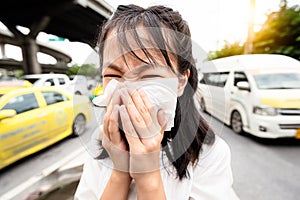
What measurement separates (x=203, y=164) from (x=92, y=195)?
15.1 inches

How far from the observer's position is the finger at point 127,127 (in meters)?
0.42

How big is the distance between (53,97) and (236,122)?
2.90m

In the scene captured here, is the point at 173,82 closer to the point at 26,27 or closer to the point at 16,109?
the point at 16,109

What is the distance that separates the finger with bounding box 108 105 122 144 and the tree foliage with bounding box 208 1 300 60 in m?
1.14

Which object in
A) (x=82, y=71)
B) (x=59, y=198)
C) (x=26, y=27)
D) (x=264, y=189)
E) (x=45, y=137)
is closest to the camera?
(x=82, y=71)

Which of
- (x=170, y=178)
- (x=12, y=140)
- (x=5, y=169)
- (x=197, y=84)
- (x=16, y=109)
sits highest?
(x=197, y=84)

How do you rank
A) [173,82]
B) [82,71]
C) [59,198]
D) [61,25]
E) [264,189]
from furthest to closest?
1. [61,25]
2. [264,189]
3. [59,198]
4. [82,71]
5. [173,82]

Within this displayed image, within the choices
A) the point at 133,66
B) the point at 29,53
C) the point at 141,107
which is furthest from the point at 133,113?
the point at 29,53

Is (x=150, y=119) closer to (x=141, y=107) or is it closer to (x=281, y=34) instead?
(x=141, y=107)

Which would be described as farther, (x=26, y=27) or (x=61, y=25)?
(x=26, y=27)

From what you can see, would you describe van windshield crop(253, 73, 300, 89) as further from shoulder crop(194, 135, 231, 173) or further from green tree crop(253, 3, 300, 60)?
shoulder crop(194, 135, 231, 173)

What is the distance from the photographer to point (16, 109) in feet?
7.63

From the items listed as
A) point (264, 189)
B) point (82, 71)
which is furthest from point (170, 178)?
point (264, 189)

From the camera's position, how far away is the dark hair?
1.57ft
